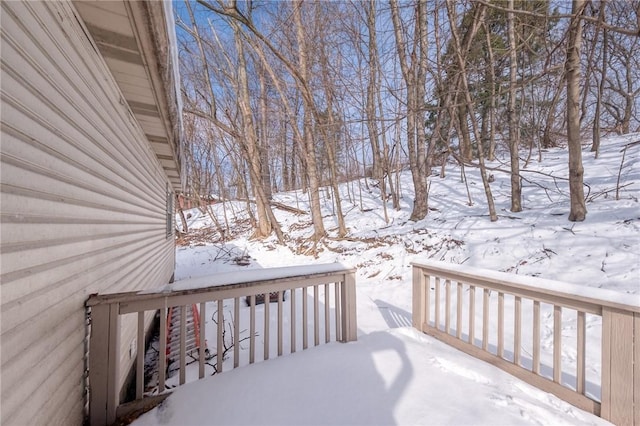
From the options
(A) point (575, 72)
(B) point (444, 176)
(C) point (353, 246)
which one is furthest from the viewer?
(B) point (444, 176)

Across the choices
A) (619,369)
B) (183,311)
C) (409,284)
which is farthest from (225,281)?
(409,284)

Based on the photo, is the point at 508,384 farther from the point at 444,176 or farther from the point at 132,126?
the point at 444,176

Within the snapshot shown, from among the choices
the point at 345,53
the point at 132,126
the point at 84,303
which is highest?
the point at 345,53

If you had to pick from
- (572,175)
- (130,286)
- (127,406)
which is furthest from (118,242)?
(572,175)

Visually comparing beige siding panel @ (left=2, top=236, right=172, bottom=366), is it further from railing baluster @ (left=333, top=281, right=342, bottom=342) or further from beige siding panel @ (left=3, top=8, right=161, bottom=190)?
railing baluster @ (left=333, top=281, right=342, bottom=342)

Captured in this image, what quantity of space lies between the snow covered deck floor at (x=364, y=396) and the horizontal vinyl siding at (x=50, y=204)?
2.48 feet

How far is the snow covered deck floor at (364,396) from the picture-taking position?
5.41 ft

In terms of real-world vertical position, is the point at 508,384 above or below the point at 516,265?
below

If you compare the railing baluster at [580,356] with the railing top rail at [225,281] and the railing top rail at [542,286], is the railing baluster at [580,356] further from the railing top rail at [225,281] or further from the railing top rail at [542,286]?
the railing top rail at [225,281]

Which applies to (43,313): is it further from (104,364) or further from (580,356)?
(580,356)

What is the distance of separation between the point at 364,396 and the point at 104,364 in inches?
66.8

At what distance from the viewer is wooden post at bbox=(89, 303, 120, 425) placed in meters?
1.69

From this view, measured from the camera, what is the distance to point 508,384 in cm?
200

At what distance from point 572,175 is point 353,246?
191 inches
